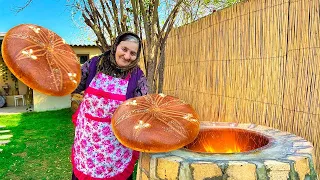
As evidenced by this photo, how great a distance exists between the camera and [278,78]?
9.29ft

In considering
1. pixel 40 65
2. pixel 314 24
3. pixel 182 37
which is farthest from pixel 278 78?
pixel 182 37

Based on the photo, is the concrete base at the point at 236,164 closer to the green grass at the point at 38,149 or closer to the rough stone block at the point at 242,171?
the rough stone block at the point at 242,171

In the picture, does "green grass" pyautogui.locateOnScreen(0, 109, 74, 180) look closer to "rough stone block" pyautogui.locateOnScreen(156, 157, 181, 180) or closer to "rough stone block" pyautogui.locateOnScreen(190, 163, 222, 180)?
"rough stone block" pyautogui.locateOnScreen(156, 157, 181, 180)

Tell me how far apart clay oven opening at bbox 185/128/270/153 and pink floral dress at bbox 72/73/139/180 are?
65 centimetres

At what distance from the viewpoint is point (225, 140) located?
284cm

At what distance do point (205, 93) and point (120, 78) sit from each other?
200 centimetres

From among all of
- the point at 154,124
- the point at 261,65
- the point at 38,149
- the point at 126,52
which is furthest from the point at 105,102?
the point at 38,149

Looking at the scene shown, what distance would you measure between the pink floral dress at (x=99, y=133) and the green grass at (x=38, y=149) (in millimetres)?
2128

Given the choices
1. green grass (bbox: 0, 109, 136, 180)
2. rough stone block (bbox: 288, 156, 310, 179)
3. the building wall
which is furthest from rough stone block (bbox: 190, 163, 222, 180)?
the building wall

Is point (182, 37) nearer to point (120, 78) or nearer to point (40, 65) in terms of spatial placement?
point (120, 78)

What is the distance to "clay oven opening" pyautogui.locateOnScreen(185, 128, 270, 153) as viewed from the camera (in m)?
2.71

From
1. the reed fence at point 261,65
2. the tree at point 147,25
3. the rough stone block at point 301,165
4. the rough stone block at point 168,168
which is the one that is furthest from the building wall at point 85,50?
the rough stone block at point 301,165

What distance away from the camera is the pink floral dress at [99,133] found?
231cm

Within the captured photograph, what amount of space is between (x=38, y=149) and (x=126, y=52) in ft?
14.0
